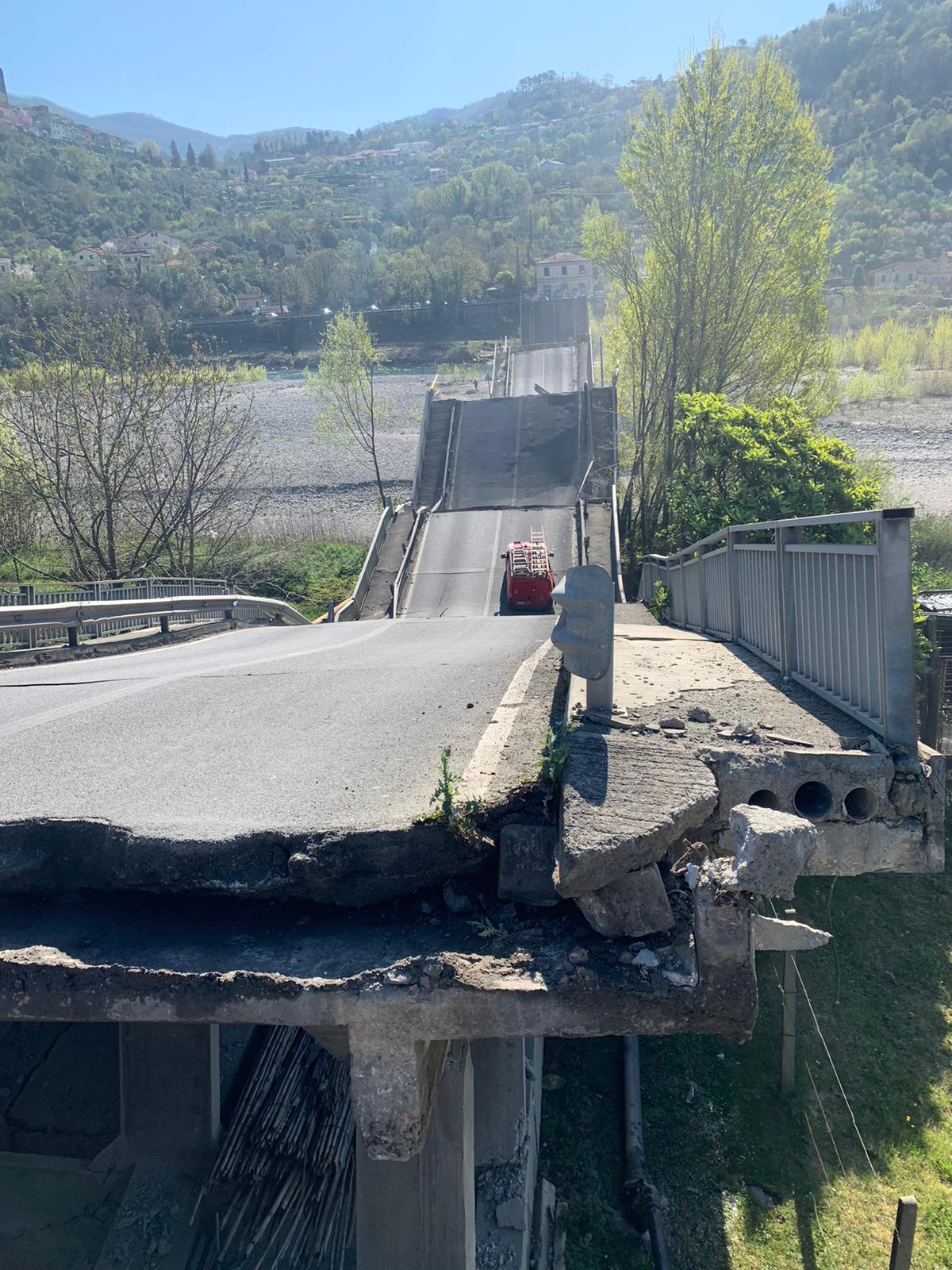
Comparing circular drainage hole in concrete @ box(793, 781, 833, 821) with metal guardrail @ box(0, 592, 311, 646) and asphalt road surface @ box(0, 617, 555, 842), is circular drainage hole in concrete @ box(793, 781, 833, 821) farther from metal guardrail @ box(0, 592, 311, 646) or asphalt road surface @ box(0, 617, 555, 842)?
metal guardrail @ box(0, 592, 311, 646)

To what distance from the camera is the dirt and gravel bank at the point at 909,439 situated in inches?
1841

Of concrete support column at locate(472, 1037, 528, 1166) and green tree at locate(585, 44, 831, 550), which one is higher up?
green tree at locate(585, 44, 831, 550)

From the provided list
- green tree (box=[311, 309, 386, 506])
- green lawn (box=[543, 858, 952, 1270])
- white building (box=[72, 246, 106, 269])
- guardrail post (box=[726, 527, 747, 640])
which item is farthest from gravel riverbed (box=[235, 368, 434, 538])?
white building (box=[72, 246, 106, 269])

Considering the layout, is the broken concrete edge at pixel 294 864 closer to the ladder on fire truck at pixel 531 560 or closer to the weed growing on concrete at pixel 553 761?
the weed growing on concrete at pixel 553 761

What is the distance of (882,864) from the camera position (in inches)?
189

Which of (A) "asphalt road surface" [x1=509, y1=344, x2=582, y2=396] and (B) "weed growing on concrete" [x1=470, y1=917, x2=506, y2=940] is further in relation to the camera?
(A) "asphalt road surface" [x1=509, y1=344, x2=582, y2=396]

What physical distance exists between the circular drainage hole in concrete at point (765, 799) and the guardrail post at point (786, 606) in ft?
7.35

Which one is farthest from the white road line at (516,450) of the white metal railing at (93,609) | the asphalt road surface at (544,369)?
the white metal railing at (93,609)

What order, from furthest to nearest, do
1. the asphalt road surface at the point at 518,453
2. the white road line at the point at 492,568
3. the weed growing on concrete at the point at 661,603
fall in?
the asphalt road surface at the point at 518,453, the white road line at the point at 492,568, the weed growing on concrete at the point at 661,603

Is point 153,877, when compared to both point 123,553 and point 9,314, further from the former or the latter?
point 9,314

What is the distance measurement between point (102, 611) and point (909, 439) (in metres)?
55.5

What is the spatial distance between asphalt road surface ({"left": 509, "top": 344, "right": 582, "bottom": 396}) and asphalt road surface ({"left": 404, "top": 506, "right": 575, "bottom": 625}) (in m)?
20.6

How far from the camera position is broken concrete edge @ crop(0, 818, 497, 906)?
4.23m

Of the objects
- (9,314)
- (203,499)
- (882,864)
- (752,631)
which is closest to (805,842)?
(882,864)
